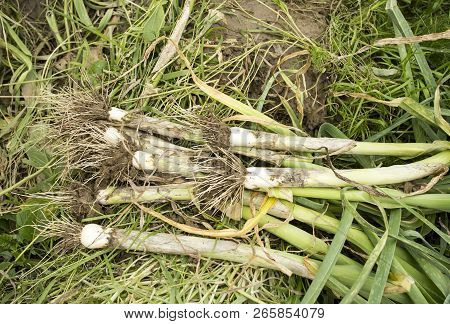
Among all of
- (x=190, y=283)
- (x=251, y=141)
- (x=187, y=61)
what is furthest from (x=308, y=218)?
(x=187, y=61)

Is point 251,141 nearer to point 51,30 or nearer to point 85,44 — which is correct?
point 85,44

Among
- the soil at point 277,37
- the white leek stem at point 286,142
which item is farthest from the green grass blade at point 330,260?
the soil at point 277,37

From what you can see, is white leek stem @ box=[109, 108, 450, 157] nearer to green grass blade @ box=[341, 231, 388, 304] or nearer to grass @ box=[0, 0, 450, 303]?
grass @ box=[0, 0, 450, 303]

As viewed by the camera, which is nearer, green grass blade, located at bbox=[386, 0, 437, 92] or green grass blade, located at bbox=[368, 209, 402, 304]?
green grass blade, located at bbox=[368, 209, 402, 304]

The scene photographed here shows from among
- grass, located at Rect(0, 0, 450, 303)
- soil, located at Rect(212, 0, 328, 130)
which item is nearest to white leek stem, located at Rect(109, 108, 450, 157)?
grass, located at Rect(0, 0, 450, 303)

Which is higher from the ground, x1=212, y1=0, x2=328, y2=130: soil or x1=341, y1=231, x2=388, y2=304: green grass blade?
x1=212, y1=0, x2=328, y2=130: soil

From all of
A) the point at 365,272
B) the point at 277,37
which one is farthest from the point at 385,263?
the point at 277,37
